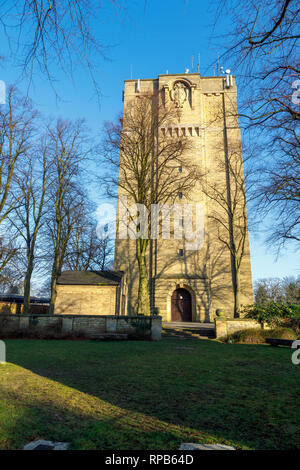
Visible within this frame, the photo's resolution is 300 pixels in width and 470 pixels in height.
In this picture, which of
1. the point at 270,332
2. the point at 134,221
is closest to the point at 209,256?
the point at 134,221

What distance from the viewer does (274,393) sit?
184 inches

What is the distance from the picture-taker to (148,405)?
3926 mm

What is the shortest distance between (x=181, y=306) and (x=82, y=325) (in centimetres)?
1553

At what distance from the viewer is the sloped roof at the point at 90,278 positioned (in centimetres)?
2100

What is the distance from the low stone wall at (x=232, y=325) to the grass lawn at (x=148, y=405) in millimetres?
7915

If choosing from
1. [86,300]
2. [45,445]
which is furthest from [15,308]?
[45,445]

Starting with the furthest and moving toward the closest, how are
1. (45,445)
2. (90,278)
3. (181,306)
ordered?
(181,306)
(90,278)
(45,445)

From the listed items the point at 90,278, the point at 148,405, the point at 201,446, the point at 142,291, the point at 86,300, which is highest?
the point at 90,278

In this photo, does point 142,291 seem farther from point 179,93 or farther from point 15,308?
point 179,93

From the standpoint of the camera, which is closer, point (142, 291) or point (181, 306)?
point (142, 291)

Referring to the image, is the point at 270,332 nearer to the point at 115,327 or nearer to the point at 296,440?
the point at 115,327

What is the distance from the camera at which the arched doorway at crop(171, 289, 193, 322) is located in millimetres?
28047

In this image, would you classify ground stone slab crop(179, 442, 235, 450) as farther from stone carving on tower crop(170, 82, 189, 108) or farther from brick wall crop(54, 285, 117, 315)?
stone carving on tower crop(170, 82, 189, 108)

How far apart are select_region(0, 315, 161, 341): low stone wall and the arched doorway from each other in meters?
14.3
